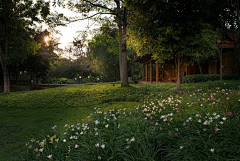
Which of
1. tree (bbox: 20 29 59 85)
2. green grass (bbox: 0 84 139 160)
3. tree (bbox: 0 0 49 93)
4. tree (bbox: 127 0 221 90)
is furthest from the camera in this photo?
tree (bbox: 20 29 59 85)

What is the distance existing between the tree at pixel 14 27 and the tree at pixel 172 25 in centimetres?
816

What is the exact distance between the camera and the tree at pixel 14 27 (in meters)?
11.7

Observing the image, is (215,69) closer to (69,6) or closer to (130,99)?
(130,99)

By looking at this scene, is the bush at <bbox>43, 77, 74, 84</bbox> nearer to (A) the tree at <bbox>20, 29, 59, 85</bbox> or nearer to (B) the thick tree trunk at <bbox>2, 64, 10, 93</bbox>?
(A) the tree at <bbox>20, 29, 59, 85</bbox>

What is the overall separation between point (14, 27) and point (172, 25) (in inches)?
492

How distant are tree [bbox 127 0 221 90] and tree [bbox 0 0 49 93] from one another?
26.8 feet

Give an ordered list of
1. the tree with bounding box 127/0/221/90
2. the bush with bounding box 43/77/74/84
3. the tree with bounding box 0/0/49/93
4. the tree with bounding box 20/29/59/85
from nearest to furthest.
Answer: the tree with bounding box 127/0/221/90
the tree with bounding box 0/0/49/93
the tree with bounding box 20/29/59/85
the bush with bounding box 43/77/74/84

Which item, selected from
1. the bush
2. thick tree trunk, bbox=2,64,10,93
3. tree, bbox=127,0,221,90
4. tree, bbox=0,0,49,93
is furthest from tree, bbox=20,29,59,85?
tree, bbox=127,0,221,90

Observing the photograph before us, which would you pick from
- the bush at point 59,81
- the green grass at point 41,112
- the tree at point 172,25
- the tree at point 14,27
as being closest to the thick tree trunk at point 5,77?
the tree at point 14,27

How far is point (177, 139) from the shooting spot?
233cm

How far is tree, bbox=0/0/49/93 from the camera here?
1172cm

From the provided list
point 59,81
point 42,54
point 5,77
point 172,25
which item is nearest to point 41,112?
point 172,25

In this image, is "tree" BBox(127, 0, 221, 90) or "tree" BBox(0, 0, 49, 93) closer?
"tree" BBox(127, 0, 221, 90)

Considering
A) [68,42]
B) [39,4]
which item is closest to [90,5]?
[39,4]
